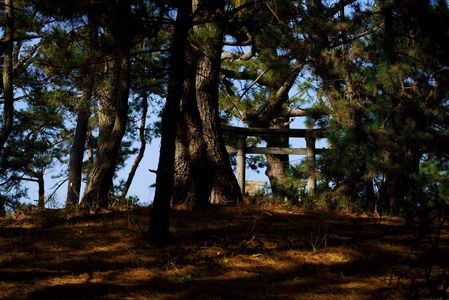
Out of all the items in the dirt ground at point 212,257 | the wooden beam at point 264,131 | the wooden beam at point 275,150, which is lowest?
the dirt ground at point 212,257

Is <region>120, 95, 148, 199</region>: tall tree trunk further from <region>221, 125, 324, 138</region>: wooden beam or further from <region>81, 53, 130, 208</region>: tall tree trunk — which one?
<region>81, 53, 130, 208</region>: tall tree trunk

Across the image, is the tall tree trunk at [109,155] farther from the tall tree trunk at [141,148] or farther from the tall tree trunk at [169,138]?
the tall tree trunk at [141,148]

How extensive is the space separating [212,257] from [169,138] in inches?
46.9

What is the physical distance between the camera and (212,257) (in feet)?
16.7

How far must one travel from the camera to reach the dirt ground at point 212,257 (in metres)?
4.31

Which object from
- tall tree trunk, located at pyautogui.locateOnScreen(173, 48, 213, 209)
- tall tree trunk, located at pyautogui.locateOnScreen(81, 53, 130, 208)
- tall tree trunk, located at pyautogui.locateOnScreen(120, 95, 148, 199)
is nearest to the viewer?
tall tree trunk, located at pyautogui.locateOnScreen(173, 48, 213, 209)

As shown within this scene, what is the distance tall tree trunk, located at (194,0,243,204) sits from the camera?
23.6ft

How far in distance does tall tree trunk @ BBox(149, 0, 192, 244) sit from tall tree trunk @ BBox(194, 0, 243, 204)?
1320 mm

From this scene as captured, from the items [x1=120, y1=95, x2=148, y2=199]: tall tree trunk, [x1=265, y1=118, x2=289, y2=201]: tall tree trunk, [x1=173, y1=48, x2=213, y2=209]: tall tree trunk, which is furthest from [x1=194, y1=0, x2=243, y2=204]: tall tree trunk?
[x1=120, y1=95, x2=148, y2=199]: tall tree trunk

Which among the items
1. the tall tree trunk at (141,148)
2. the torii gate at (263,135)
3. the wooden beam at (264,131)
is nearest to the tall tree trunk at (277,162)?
the torii gate at (263,135)

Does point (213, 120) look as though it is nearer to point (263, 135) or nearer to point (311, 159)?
point (311, 159)

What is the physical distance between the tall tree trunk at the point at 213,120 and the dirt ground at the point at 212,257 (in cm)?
68

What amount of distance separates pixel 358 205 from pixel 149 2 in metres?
6.46

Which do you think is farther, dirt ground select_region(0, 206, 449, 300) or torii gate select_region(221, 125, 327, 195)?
torii gate select_region(221, 125, 327, 195)
